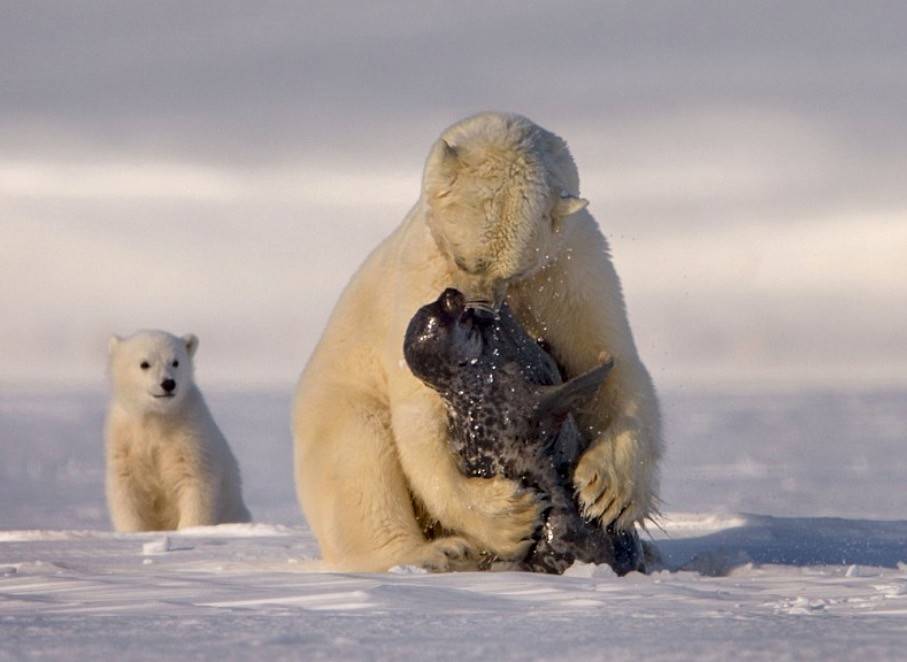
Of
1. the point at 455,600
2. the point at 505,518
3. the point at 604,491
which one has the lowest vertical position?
the point at 455,600

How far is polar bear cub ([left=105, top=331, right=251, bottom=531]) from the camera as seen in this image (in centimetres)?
1102

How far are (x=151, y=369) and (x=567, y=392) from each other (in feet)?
21.9

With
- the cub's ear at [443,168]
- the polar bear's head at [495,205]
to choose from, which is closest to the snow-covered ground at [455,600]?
the polar bear's head at [495,205]

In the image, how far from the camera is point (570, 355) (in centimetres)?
562

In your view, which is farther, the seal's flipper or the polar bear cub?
the polar bear cub

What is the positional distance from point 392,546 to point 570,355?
107 cm

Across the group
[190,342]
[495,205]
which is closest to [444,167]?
[495,205]

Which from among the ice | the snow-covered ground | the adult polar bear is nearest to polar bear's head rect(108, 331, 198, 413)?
the snow-covered ground

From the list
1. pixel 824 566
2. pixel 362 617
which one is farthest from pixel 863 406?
pixel 362 617

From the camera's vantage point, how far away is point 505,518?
5.28 meters

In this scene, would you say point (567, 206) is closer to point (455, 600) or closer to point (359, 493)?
point (359, 493)

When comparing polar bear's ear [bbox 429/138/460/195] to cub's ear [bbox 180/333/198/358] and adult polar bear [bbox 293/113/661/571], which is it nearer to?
adult polar bear [bbox 293/113/661/571]

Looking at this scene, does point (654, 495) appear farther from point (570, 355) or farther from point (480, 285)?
point (480, 285)

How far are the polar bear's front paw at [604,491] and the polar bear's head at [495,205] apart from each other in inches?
29.1
